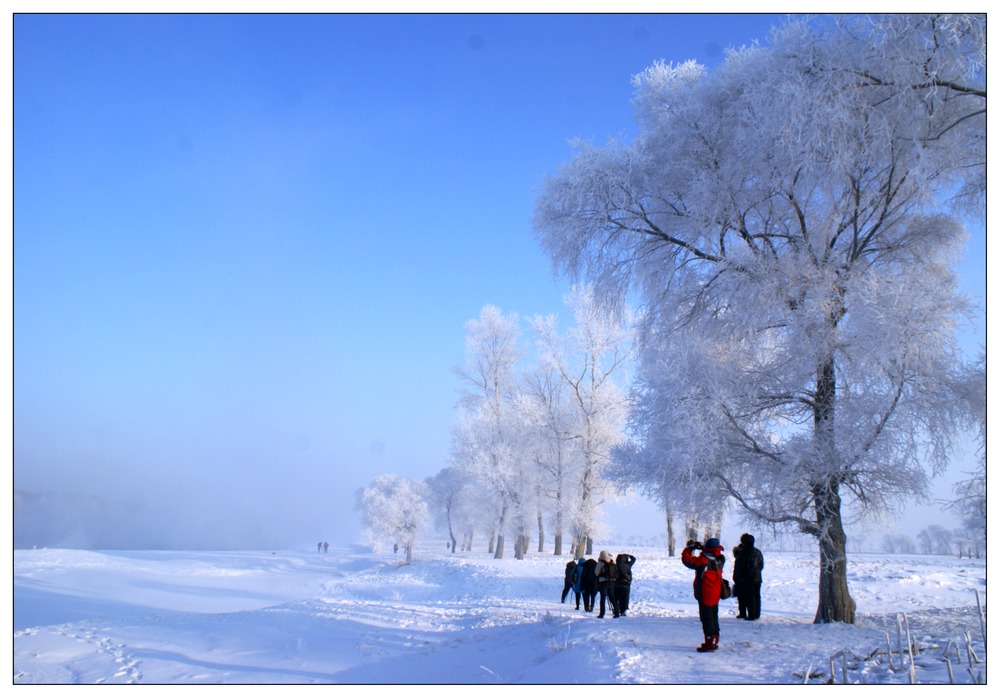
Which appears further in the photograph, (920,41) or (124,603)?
(124,603)

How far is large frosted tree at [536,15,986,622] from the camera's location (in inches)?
344

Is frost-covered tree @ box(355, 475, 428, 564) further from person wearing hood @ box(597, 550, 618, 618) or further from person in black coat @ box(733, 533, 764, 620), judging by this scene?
person in black coat @ box(733, 533, 764, 620)

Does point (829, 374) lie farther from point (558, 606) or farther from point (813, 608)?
point (558, 606)

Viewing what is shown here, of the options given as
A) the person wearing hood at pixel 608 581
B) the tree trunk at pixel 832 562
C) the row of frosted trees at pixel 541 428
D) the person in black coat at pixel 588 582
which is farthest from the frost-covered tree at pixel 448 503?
the tree trunk at pixel 832 562

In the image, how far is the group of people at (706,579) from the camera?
8132mm

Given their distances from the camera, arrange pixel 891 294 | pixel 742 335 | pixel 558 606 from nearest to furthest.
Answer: pixel 891 294 → pixel 742 335 → pixel 558 606

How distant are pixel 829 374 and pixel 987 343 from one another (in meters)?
2.69

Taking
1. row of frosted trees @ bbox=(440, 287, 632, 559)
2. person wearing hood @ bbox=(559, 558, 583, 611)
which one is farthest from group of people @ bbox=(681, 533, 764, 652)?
row of frosted trees @ bbox=(440, 287, 632, 559)

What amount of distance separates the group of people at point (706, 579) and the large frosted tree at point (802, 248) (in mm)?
1045

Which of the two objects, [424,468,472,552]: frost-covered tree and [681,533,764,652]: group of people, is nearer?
[681,533,764,652]: group of people

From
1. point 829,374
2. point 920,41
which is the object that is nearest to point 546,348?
point 829,374

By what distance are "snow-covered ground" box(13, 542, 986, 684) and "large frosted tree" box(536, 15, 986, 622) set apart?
258 cm

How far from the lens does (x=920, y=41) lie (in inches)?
325

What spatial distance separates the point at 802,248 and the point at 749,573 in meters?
5.74
